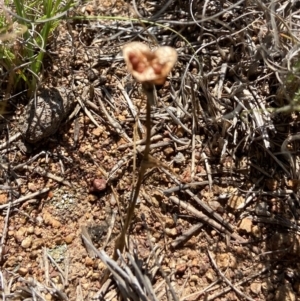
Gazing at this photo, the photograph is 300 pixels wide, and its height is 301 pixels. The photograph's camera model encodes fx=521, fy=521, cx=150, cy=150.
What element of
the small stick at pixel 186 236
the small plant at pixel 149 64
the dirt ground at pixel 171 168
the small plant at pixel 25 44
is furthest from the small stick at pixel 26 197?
the small plant at pixel 149 64

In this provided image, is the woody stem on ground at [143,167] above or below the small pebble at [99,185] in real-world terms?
below

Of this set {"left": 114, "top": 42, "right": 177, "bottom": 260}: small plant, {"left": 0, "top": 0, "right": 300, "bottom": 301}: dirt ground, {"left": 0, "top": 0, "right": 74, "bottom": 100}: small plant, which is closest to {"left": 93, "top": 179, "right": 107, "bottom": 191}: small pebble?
{"left": 0, "top": 0, "right": 300, "bottom": 301}: dirt ground

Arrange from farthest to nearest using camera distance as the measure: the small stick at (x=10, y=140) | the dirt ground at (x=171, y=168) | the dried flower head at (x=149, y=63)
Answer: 1. the small stick at (x=10, y=140)
2. the dirt ground at (x=171, y=168)
3. the dried flower head at (x=149, y=63)

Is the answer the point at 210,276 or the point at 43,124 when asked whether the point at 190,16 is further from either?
the point at 210,276

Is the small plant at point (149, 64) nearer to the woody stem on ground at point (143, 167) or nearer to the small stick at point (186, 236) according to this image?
the woody stem on ground at point (143, 167)


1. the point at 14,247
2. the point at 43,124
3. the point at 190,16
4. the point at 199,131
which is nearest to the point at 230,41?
the point at 190,16

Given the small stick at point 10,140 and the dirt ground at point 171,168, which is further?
the small stick at point 10,140

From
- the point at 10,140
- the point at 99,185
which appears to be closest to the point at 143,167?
the point at 99,185

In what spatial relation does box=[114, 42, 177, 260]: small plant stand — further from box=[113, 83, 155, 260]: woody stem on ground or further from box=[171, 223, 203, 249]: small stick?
box=[171, 223, 203, 249]: small stick
